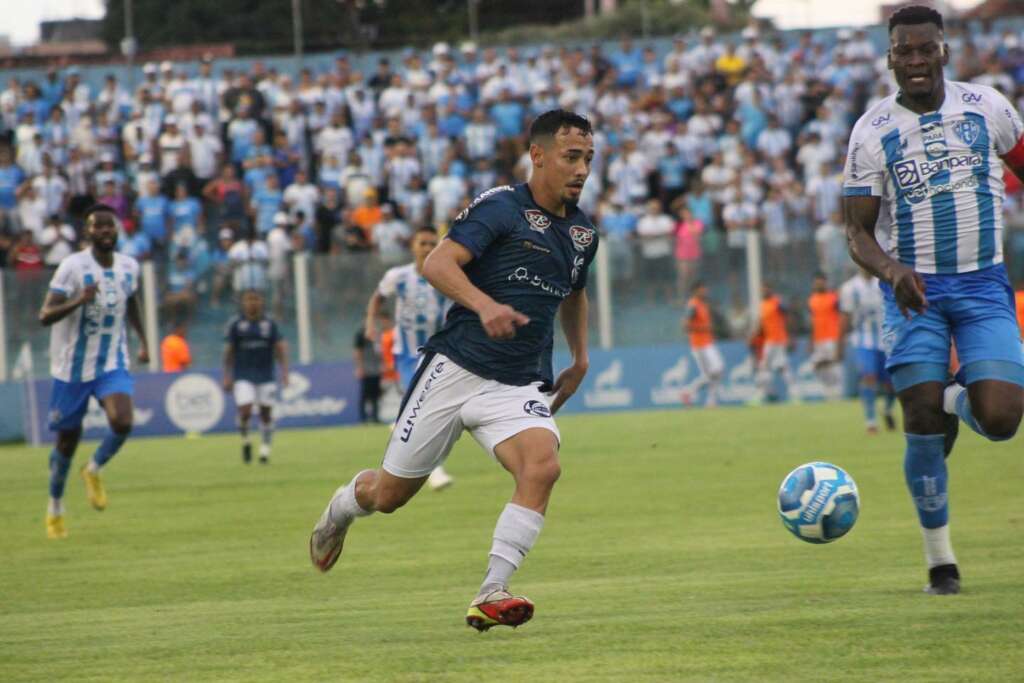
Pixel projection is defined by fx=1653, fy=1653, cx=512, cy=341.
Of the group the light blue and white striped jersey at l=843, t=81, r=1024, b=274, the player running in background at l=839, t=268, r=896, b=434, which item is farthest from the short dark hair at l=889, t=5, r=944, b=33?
the player running in background at l=839, t=268, r=896, b=434

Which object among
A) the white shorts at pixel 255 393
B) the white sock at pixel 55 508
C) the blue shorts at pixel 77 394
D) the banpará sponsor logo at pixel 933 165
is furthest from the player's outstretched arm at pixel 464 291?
the white shorts at pixel 255 393

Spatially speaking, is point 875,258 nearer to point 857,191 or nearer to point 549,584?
point 857,191

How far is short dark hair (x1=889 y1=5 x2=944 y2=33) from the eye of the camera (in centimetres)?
784

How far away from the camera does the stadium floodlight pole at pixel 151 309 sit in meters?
28.4

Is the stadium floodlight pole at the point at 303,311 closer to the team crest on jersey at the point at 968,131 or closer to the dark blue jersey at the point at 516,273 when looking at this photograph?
the dark blue jersey at the point at 516,273

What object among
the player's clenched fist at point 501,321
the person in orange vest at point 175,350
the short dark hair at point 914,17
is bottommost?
the person in orange vest at point 175,350

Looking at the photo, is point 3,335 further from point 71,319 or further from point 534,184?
point 534,184

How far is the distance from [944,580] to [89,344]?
8.27 m

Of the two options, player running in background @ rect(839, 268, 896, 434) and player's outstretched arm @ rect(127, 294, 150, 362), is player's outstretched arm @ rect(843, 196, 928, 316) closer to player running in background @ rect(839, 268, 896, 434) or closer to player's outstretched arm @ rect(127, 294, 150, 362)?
player's outstretched arm @ rect(127, 294, 150, 362)

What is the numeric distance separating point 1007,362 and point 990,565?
182 centimetres

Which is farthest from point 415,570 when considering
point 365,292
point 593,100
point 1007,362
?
point 593,100

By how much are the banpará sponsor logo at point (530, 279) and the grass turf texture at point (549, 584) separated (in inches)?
61.4

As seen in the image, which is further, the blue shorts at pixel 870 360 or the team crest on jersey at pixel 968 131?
the blue shorts at pixel 870 360

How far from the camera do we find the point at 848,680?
598cm
